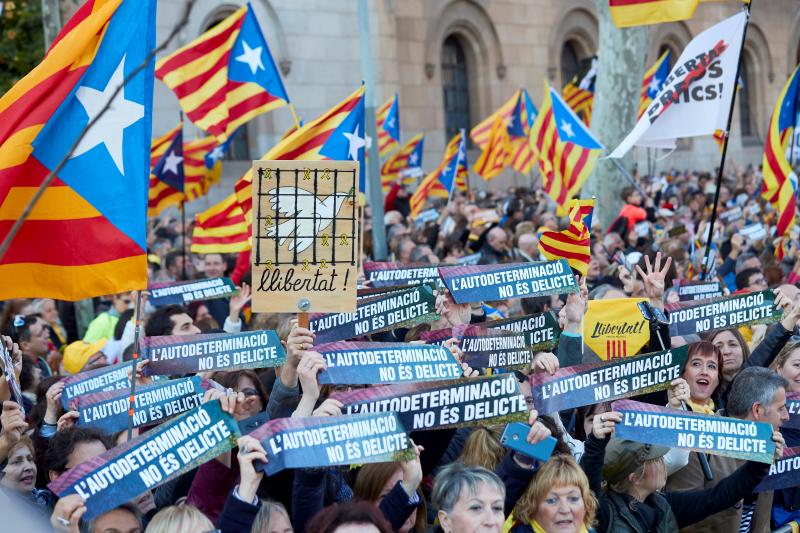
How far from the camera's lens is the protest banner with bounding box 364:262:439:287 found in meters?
7.63

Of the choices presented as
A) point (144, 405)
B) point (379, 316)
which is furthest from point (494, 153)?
point (144, 405)

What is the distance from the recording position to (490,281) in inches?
258

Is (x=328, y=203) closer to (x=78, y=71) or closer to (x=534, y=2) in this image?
(x=78, y=71)

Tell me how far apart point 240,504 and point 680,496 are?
242 cm

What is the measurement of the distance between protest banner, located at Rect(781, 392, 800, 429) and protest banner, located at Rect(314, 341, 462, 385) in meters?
1.97

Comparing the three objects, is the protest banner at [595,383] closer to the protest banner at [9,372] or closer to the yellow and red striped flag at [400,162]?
the protest banner at [9,372]

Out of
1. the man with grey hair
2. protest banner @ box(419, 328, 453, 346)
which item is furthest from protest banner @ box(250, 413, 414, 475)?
the man with grey hair

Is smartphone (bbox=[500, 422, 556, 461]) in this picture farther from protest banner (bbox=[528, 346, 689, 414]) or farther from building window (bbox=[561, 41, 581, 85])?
building window (bbox=[561, 41, 581, 85])

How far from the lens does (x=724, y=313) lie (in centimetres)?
671

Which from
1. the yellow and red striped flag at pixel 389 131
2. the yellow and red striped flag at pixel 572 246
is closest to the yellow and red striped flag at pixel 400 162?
the yellow and red striped flag at pixel 389 131

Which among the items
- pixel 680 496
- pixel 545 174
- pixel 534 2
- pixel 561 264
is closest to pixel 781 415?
pixel 680 496

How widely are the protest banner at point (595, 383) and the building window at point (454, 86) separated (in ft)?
82.3

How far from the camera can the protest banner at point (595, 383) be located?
518 centimetres

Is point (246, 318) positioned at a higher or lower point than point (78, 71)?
lower
